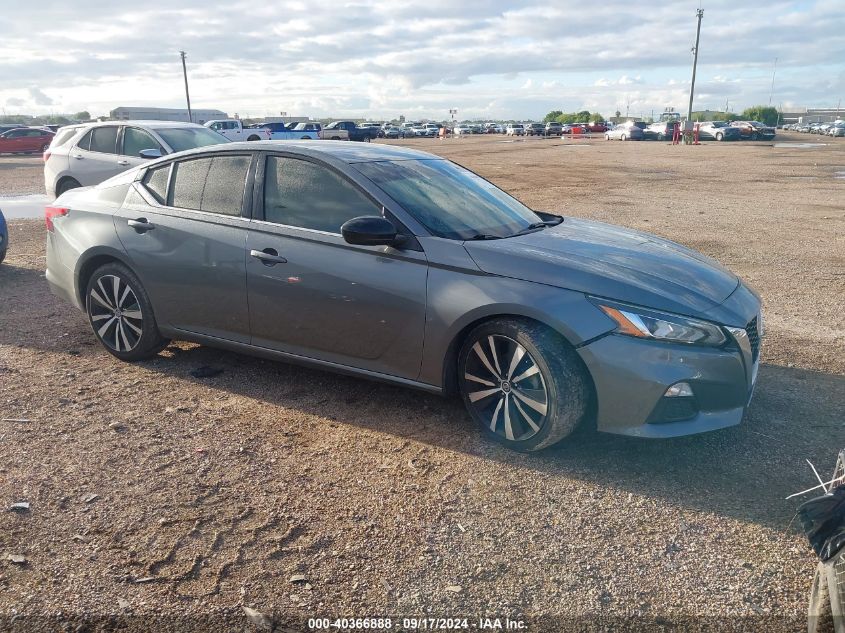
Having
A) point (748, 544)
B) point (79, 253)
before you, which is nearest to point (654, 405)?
point (748, 544)

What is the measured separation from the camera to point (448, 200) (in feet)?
15.7

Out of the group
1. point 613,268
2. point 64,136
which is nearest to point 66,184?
point 64,136

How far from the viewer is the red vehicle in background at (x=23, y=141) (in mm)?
38375

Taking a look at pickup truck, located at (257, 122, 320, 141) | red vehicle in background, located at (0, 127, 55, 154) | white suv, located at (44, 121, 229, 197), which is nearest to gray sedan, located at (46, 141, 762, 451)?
white suv, located at (44, 121, 229, 197)

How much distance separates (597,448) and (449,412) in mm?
975

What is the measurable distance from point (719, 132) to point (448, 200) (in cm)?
5817

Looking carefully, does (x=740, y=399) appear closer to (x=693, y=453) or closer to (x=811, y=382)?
(x=693, y=453)

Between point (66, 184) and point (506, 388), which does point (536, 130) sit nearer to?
point (66, 184)

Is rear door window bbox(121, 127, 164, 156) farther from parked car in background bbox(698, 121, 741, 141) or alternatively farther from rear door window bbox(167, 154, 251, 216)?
parked car in background bbox(698, 121, 741, 141)

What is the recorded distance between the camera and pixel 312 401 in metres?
4.82

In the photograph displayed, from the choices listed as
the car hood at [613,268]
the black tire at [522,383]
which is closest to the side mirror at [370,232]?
the car hood at [613,268]

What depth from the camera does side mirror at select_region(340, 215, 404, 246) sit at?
164 inches

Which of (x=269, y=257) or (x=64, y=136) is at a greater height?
(x=64, y=136)

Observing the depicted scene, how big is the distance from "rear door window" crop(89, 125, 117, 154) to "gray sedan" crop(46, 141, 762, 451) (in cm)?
693
